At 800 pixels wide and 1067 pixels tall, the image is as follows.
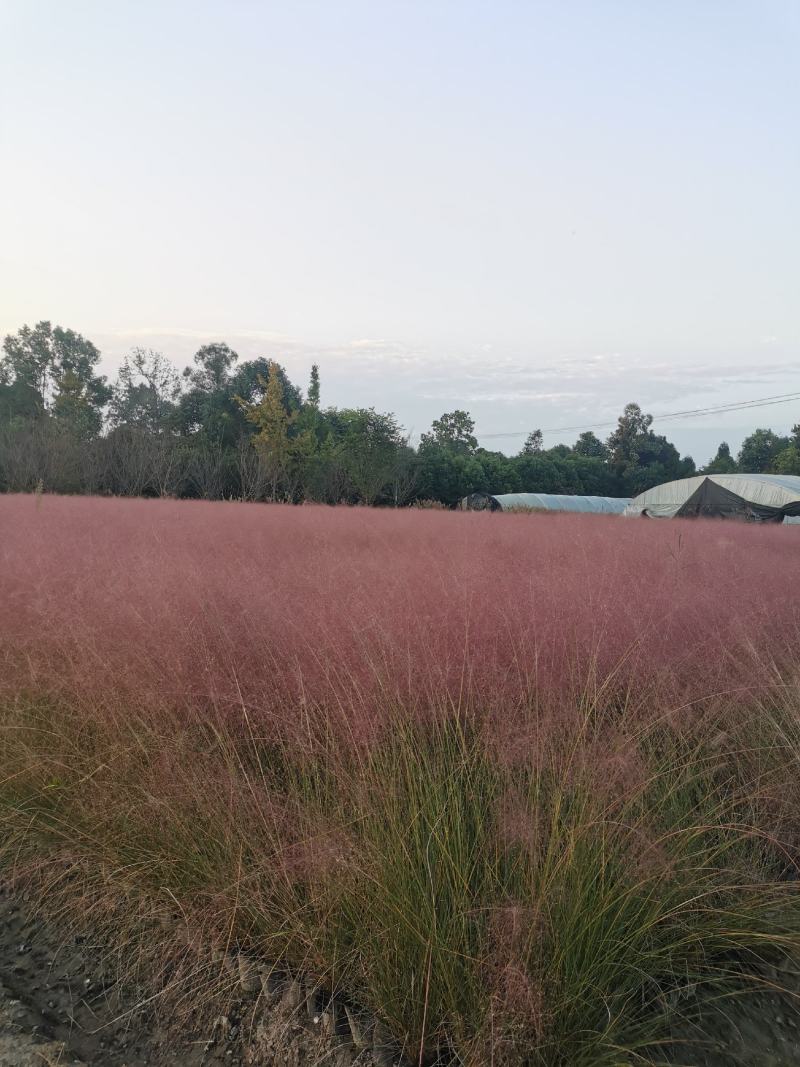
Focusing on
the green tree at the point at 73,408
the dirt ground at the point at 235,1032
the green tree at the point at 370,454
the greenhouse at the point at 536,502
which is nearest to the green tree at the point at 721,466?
the greenhouse at the point at 536,502

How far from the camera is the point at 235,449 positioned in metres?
26.3

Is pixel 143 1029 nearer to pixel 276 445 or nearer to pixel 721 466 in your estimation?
pixel 276 445

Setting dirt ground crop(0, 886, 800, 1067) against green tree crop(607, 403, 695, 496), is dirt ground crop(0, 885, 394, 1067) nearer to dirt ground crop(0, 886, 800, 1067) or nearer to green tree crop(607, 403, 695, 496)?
dirt ground crop(0, 886, 800, 1067)

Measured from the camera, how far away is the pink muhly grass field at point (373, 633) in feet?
6.82

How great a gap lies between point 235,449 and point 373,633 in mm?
25260

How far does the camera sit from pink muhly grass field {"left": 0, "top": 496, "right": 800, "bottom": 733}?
208 cm

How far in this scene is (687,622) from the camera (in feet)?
9.08

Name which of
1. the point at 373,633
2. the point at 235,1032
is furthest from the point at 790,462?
the point at 235,1032

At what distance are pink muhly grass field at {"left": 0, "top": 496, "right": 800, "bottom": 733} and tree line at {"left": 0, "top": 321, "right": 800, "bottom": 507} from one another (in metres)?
9.31

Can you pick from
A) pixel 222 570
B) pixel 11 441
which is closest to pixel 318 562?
pixel 222 570

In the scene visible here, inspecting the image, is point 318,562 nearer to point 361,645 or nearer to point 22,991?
point 361,645

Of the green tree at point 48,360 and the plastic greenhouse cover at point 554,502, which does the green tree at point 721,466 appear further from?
the green tree at point 48,360

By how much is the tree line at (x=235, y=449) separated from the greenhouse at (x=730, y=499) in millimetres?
9458

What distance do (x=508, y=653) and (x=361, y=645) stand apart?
58 cm
